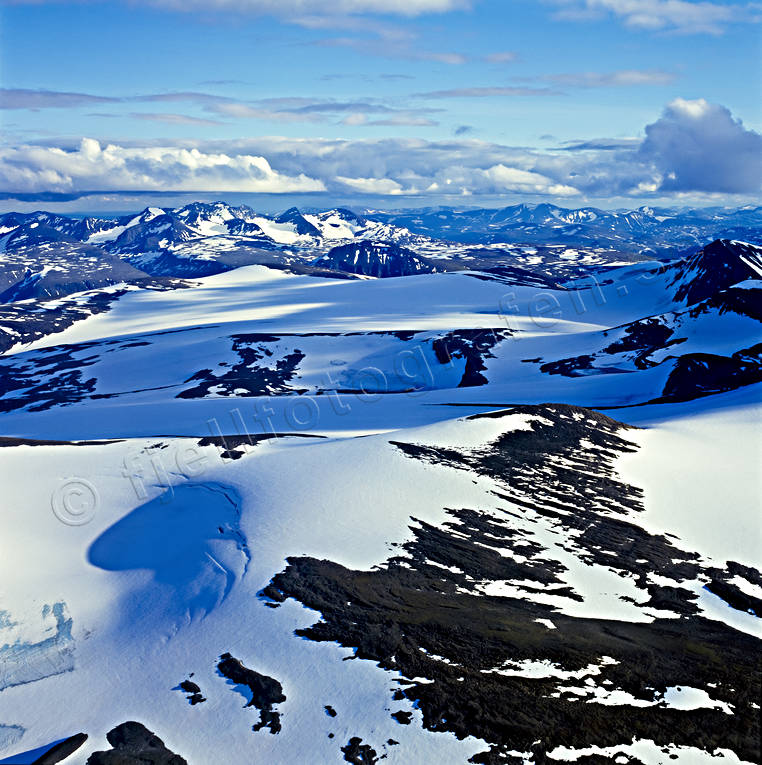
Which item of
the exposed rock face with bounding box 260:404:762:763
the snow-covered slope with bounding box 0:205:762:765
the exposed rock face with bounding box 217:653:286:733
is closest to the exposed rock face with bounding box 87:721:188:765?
the snow-covered slope with bounding box 0:205:762:765

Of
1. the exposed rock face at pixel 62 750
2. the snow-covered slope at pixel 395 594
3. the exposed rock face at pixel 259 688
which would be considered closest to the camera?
the exposed rock face at pixel 62 750

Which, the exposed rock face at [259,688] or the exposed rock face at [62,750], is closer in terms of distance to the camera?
the exposed rock face at [62,750]

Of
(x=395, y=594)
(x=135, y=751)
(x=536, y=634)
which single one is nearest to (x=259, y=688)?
(x=135, y=751)

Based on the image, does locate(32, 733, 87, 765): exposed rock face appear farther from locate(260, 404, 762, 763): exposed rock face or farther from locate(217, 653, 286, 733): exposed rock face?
locate(260, 404, 762, 763): exposed rock face

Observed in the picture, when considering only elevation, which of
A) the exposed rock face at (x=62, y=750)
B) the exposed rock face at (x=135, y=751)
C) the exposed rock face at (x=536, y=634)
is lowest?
the exposed rock face at (x=536, y=634)

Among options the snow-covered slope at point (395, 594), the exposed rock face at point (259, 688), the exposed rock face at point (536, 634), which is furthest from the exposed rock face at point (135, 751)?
the exposed rock face at point (536, 634)

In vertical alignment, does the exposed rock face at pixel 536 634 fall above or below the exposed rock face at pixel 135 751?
below

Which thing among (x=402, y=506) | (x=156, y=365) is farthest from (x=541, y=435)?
(x=156, y=365)

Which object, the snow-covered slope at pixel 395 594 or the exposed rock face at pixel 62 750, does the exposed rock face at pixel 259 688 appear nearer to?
the snow-covered slope at pixel 395 594

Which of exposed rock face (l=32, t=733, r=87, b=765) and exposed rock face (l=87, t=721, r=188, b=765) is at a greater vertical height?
exposed rock face (l=32, t=733, r=87, b=765)

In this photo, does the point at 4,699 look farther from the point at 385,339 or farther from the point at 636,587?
the point at 385,339
